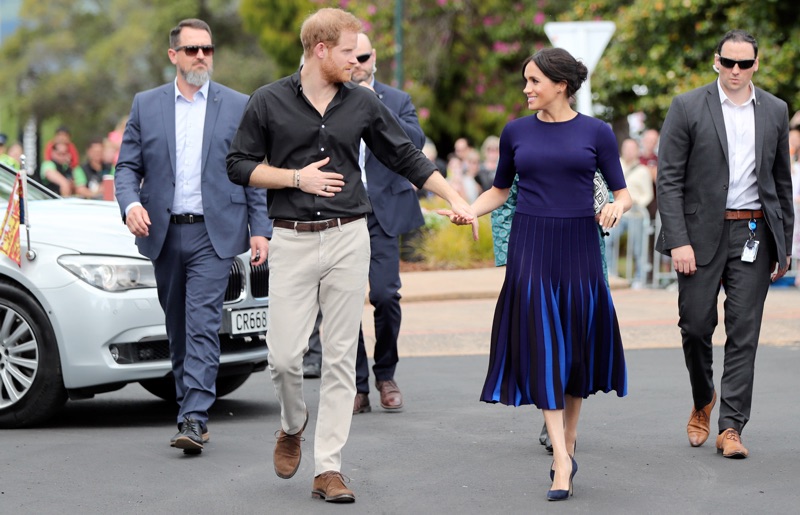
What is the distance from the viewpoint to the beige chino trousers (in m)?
5.93

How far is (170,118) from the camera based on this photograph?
7309mm

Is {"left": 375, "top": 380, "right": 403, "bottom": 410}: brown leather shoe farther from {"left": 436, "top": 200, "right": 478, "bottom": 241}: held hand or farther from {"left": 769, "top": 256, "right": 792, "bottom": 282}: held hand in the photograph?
{"left": 436, "top": 200, "right": 478, "bottom": 241}: held hand

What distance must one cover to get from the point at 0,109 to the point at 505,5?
3545cm

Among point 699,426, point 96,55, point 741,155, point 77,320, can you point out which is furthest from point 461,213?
point 96,55

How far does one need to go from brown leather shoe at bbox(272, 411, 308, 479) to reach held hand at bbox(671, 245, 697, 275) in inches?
Answer: 82.7

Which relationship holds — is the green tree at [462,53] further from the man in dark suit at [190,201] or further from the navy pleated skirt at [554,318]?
the navy pleated skirt at [554,318]

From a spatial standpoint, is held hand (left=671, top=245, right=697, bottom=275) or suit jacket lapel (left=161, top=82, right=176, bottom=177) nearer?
held hand (left=671, top=245, right=697, bottom=275)

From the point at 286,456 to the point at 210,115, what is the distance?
2.05 meters

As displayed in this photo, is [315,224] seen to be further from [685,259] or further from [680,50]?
[680,50]

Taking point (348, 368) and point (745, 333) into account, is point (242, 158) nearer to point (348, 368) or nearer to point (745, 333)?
point (348, 368)

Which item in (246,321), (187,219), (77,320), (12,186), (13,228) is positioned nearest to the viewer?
(187,219)

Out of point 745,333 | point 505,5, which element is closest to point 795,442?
point 745,333

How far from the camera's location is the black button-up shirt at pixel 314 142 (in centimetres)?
596

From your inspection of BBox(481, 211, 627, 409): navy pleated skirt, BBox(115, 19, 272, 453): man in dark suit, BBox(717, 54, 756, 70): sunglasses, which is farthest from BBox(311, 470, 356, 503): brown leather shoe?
BBox(717, 54, 756, 70): sunglasses
